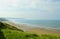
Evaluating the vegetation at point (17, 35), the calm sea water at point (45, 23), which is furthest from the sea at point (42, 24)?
the vegetation at point (17, 35)

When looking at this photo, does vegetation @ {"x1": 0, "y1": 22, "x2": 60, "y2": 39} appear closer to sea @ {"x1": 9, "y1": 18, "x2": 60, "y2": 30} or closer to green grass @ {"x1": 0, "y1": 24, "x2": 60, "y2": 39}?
green grass @ {"x1": 0, "y1": 24, "x2": 60, "y2": 39}

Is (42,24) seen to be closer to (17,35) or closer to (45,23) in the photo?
(45,23)

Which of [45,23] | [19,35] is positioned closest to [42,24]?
[45,23]

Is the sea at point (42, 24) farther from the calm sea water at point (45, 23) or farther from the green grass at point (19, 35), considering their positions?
the green grass at point (19, 35)

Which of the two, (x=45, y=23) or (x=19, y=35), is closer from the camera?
(x=19, y=35)

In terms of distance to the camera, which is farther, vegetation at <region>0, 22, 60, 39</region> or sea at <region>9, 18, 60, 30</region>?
sea at <region>9, 18, 60, 30</region>

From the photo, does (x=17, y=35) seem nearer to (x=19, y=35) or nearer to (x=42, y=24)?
(x=19, y=35)

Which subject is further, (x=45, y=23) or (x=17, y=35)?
(x=45, y=23)

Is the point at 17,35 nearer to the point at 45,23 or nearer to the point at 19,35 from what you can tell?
the point at 19,35

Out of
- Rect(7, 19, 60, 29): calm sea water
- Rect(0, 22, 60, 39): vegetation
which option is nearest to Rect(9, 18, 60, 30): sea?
Rect(7, 19, 60, 29): calm sea water

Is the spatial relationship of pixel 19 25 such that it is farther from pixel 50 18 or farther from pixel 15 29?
pixel 50 18

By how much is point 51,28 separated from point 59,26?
24cm

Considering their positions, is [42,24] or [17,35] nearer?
[17,35]

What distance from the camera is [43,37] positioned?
4215 millimetres
